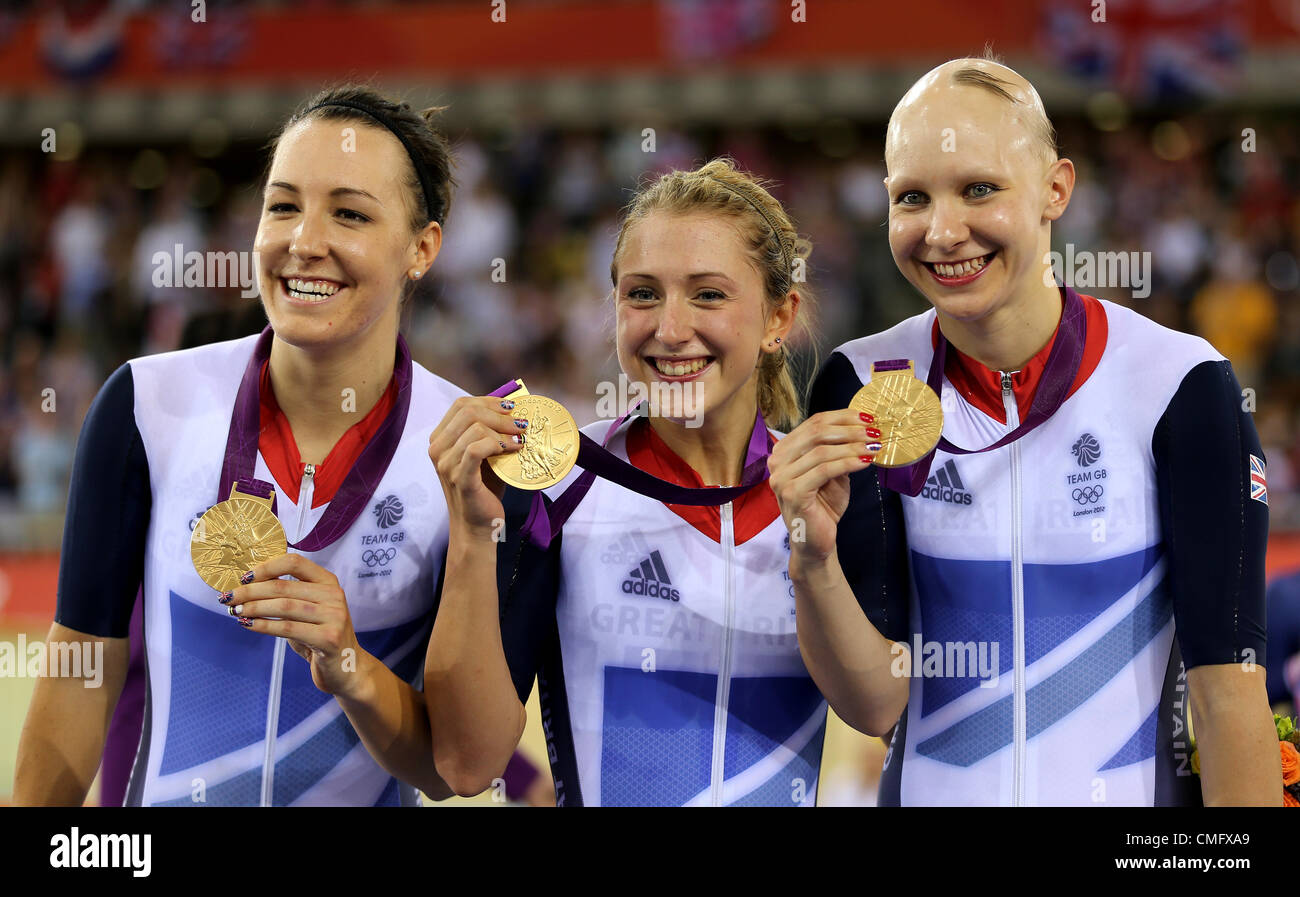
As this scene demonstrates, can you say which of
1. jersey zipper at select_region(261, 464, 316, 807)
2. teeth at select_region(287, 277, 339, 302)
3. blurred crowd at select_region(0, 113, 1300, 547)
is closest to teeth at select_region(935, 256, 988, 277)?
teeth at select_region(287, 277, 339, 302)

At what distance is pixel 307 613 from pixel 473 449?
0.39 meters

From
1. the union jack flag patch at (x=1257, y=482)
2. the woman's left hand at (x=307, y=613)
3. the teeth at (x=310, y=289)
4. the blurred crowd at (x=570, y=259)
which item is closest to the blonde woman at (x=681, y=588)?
the woman's left hand at (x=307, y=613)

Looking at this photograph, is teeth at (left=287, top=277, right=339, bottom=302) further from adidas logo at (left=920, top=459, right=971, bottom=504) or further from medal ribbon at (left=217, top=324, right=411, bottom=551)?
adidas logo at (left=920, top=459, right=971, bottom=504)

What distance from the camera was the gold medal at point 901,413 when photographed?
7.32 ft

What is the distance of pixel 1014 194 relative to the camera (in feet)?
7.72

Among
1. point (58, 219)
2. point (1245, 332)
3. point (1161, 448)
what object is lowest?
point (1161, 448)

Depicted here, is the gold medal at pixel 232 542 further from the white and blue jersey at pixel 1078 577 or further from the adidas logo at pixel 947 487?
the adidas logo at pixel 947 487

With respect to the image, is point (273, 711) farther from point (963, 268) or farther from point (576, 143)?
point (576, 143)

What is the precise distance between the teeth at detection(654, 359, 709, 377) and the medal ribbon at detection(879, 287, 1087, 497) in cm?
42

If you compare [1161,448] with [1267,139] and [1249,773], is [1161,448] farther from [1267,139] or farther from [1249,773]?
[1267,139]

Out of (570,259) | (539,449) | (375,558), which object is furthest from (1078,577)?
(570,259)

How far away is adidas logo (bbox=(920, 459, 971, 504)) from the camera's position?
2459 mm
